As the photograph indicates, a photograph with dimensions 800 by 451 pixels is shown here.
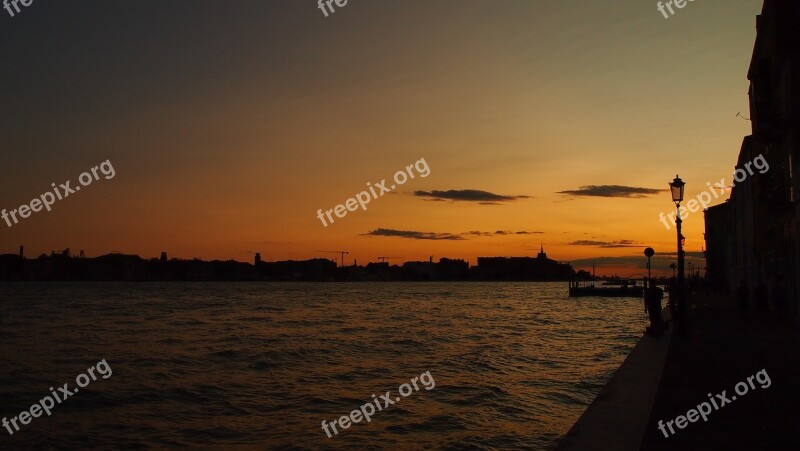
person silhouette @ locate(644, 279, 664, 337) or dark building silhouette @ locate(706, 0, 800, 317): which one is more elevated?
dark building silhouette @ locate(706, 0, 800, 317)

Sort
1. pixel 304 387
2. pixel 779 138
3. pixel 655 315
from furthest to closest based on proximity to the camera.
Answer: pixel 779 138
pixel 655 315
pixel 304 387

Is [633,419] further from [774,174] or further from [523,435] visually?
[774,174]

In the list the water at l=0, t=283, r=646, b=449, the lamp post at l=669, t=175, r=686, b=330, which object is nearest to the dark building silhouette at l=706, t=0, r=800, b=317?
the lamp post at l=669, t=175, r=686, b=330

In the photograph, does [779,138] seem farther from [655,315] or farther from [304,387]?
[304,387]

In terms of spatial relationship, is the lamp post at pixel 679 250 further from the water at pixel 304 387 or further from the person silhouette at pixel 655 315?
the water at pixel 304 387

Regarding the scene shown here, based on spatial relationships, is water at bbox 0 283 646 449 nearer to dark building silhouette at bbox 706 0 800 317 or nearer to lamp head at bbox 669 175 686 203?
lamp head at bbox 669 175 686 203

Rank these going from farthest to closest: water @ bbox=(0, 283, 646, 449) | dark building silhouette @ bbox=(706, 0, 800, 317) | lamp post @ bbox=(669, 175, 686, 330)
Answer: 1. dark building silhouette @ bbox=(706, 0, 800, 317)
2. lamp post @ bbox=(669, 175, 686, 330)
3. water @ bbox=(0, 283, 646, 449)

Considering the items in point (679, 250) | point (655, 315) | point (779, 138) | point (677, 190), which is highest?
point (779, 138)

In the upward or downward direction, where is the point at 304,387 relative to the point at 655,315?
downward

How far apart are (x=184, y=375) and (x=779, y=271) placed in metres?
26.3

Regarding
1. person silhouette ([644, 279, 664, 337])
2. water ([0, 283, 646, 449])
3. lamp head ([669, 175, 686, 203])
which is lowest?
water ([0, 283, 646, 449])

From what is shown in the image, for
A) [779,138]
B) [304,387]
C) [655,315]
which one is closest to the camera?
[304,387]

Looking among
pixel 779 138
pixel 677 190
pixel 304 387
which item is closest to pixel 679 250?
pixel 677 190

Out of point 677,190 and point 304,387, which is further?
point 677,190
